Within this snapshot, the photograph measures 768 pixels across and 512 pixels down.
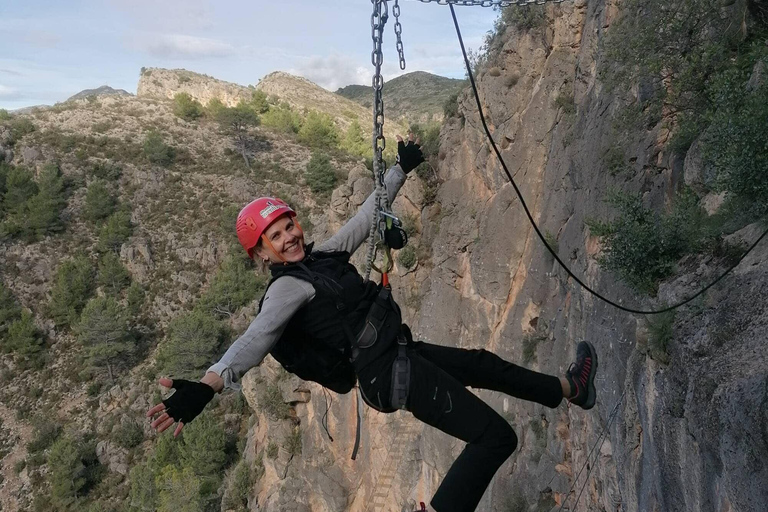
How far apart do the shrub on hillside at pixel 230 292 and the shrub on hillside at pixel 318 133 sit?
911 inches

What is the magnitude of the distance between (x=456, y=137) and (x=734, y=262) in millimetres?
11957

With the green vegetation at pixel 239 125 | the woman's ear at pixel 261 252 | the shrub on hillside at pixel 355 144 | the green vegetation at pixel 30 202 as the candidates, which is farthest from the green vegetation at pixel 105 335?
the woman's ear at pixel 261 252

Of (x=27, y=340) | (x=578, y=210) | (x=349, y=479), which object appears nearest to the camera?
(x=578, y=210)

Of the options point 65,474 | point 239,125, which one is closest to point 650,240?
point 65,474

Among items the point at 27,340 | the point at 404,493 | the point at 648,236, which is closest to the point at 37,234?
the point at 27,340

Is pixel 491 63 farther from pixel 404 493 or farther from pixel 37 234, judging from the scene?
pixel 37 234

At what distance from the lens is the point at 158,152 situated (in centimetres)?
4731

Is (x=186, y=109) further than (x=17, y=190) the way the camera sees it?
Yes

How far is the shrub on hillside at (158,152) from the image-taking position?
4725 cm

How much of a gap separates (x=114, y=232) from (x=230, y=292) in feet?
38.0

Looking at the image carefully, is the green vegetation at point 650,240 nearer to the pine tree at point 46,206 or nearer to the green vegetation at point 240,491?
the green vegetation at point 240,491

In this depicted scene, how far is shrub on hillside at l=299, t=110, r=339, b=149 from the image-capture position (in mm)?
55656

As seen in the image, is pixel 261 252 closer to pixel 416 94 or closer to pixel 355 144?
pixel 355 144

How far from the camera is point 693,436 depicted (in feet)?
11.8
